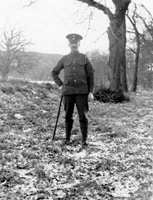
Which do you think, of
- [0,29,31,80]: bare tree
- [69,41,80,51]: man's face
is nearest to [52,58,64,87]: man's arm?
[69,41,80,51]: man's face

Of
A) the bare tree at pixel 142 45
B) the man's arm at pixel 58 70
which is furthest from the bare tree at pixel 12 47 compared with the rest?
the man's arm at pixel 58 70

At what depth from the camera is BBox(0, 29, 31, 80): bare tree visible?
2769cm

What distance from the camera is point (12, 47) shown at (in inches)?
1129

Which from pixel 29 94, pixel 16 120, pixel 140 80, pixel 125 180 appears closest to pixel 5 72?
pixel 29 94

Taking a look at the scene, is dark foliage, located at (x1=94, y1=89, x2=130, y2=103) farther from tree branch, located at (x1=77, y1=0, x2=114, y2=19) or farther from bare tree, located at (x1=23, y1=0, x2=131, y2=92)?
tree branch, located at (x1=77, y1=0, x2=114, y2=19)

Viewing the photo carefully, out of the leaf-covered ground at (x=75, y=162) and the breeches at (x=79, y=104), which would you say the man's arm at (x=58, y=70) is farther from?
the leaf-covered ground at (x=75, y=162)

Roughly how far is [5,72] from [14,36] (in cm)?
480

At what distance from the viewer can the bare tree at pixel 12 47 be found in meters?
27.7

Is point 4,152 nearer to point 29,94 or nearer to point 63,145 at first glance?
point 63,145

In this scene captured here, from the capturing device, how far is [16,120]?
735 cm

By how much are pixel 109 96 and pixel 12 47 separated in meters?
18.6

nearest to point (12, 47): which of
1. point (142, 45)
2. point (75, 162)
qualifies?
point (142, 45)

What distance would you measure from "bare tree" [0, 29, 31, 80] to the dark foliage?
640 inches

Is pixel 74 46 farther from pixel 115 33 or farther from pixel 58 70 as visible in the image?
pixel 115 33
